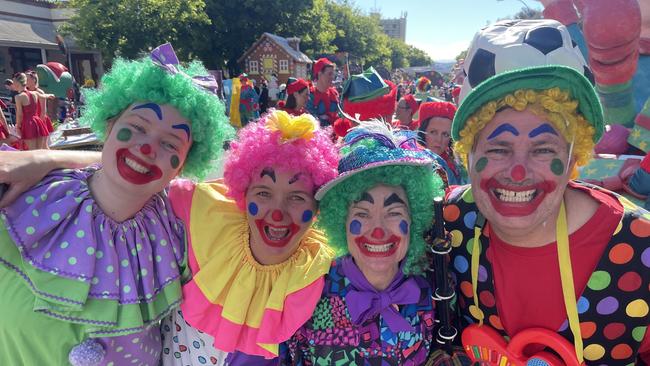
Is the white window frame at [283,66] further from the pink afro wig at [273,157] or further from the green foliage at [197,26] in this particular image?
the pink afro wig at [273,157]

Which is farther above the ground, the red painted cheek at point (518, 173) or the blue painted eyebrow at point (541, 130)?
the blue painted eyebrow at point (541, 130)

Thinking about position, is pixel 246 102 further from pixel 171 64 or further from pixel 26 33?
pixel 26 33

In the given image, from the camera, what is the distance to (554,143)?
163 centimetres

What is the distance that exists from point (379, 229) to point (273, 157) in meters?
0.57

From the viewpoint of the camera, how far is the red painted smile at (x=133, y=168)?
1.87 metres

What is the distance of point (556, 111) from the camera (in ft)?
5.30

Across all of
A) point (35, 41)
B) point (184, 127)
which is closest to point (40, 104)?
point (184, 127)

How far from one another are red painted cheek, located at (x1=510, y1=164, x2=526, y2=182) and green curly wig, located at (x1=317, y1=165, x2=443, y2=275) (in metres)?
0.39

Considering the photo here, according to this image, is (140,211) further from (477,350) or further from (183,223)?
(477,350)

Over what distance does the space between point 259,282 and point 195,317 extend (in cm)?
31

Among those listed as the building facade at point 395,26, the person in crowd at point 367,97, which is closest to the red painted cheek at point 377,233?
the person in crowd at point 367,97

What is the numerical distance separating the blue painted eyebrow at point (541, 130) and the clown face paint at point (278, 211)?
0.91 metres

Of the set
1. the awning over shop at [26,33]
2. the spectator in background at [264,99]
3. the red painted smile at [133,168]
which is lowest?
the spectator in background at [264,99]

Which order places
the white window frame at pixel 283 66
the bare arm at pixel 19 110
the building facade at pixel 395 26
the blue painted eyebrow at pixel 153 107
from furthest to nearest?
the building facade at pixel 395 26 → the white window frame at pixel 283 66 → the bare arm at pixel 19 110 → the blue painted eyebrow at pixel 153 107
